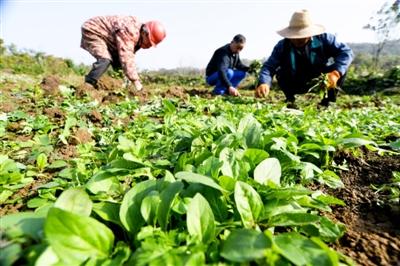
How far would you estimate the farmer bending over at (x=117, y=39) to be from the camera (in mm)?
6312

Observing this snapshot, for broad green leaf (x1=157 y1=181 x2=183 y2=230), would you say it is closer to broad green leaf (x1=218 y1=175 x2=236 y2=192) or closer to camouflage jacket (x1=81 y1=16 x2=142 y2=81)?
broad green leaf (x1=218 y1=175 x2=236 y2=192)

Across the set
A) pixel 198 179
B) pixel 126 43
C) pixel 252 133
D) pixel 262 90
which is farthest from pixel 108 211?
pixel 126 43

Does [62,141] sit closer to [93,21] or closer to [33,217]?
[33,217]

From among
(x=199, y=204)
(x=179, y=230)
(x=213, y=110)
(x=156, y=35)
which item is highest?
(x=156, y=35)

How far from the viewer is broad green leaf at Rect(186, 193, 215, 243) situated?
103cm

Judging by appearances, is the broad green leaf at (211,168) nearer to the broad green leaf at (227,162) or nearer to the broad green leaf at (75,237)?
the broad green leaf at (227,162)

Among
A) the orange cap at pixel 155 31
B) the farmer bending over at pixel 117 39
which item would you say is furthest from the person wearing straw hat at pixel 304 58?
the farmer bending over at pixel 117 39

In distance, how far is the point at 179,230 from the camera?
1.13 meters

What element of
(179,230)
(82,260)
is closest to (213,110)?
(179,230)

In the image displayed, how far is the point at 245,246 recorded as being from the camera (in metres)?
0.91

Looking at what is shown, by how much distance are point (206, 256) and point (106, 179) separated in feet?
2.00

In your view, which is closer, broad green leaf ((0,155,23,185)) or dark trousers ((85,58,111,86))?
broad green leaf ((0,155,23,185))

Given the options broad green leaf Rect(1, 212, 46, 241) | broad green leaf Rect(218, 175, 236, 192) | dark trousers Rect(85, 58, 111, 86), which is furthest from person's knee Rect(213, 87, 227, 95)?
broad green leaf Rect(1, 212, 46, 241)

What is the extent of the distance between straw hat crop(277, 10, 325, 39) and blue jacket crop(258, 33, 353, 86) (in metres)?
0.26
